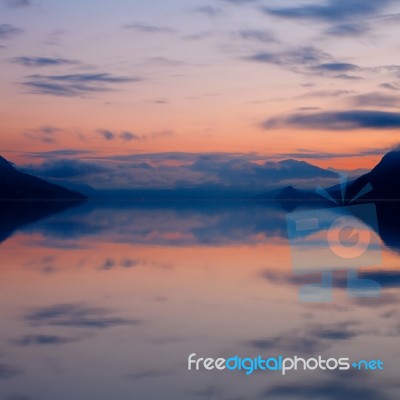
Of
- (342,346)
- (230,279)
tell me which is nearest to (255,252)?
(230,279)

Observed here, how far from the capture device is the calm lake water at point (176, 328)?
1215 centimetres

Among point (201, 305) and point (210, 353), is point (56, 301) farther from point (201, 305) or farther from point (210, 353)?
point (210, 353)

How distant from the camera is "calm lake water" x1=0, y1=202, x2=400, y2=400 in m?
12.1

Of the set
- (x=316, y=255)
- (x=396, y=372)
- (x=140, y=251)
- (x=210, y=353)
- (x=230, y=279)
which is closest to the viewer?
(x=396, y=372)

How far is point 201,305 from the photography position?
797 inches

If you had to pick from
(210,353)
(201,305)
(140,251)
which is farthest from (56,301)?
(140,251)

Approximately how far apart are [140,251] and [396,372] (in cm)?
2555

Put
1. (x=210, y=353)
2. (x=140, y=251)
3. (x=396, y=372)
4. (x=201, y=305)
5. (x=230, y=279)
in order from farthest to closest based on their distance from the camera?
(x=140, y=251), (x=230, y=279), (x=201, y=305), (x=210, y=353), (x=396, y=372)

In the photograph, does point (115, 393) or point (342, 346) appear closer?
point (115, 393)

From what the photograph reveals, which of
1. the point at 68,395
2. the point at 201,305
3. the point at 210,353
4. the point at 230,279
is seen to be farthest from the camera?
the point at 230,279

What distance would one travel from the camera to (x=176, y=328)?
17047 millimetres

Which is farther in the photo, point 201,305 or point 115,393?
point 201,305

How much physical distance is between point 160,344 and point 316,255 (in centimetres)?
2083

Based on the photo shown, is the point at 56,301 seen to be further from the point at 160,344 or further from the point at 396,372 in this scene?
the point at 396,372
